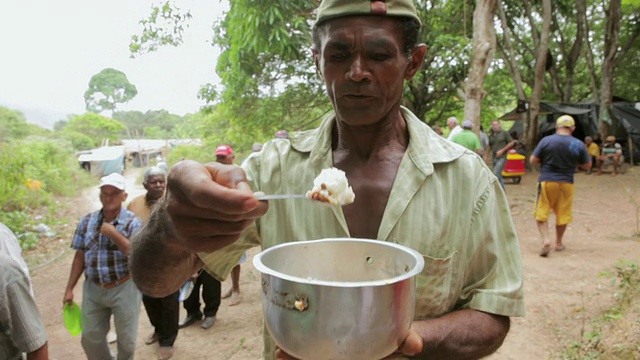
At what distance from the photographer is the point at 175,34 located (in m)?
8.52

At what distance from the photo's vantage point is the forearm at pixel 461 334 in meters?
1.19

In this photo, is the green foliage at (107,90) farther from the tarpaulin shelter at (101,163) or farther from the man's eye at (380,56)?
the man's eye at (380,56)

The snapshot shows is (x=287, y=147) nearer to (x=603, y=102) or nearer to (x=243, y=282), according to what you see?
(x=243, y=282)

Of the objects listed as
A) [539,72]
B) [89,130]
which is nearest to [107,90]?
[89,130]

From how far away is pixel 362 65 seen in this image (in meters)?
1.42

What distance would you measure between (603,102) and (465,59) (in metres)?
6.56

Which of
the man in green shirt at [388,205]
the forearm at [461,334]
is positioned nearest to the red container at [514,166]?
the man in green shirt at [388,205]

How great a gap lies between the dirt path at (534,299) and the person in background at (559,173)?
1.61 feet

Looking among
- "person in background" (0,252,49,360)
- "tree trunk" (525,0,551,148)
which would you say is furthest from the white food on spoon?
"tree trunk" (525,0,551,148)

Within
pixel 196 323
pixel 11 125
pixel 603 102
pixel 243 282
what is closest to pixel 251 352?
pixel 196 323

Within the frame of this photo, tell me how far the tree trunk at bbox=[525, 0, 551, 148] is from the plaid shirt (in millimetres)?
11853

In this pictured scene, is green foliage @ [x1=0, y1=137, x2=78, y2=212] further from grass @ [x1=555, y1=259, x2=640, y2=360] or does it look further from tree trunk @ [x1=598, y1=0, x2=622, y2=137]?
tree trunk @ [x1=598, y1=0, x2=622, y2=137]

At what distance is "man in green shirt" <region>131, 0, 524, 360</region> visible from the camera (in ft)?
4.21

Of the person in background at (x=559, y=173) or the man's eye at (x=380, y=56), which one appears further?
the person in background at (x=559, y=173)
